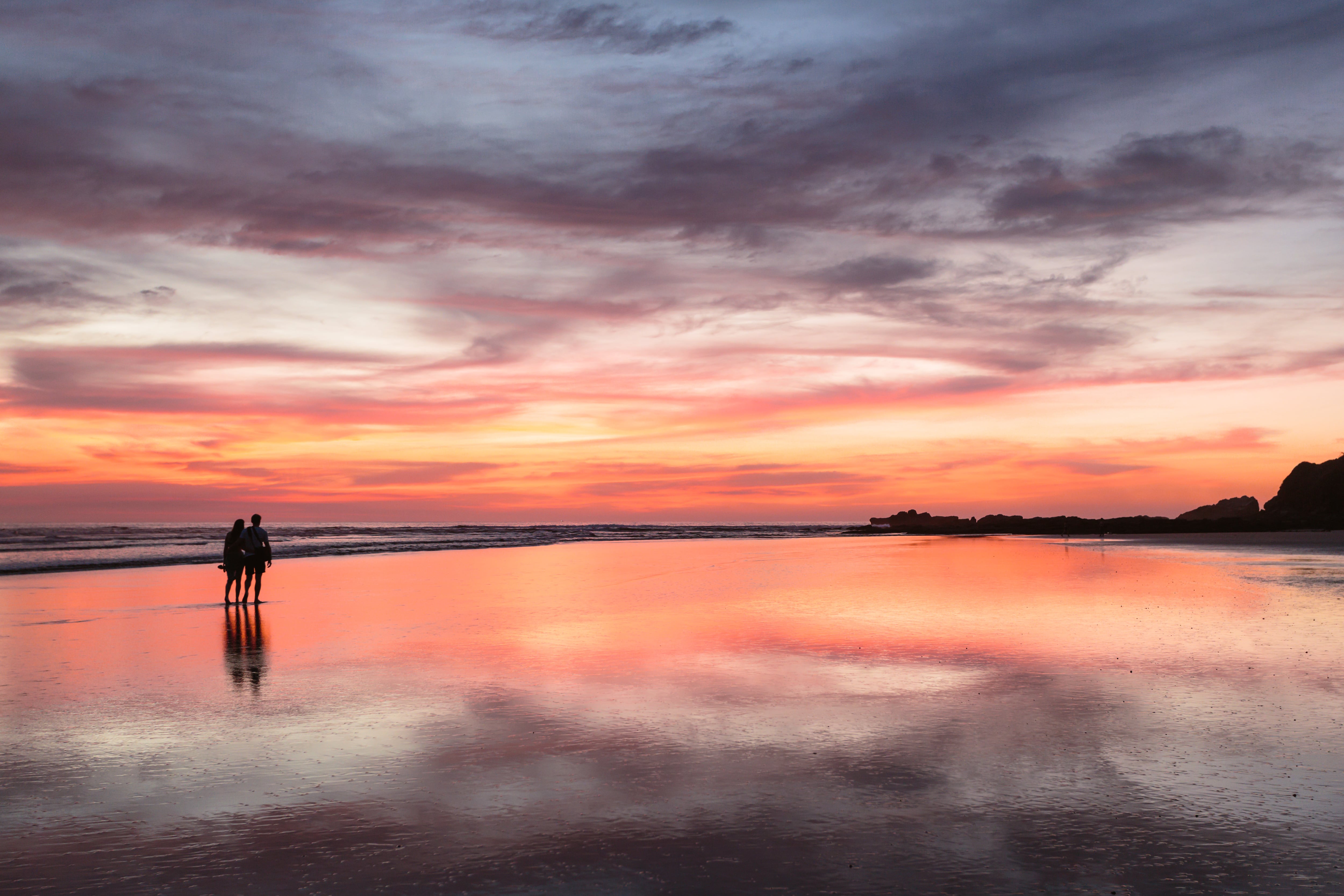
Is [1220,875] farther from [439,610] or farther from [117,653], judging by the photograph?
[439,610]

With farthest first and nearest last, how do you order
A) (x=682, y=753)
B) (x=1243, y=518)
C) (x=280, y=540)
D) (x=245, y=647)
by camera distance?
(x=1243, y=518) < (x=280, y=540) < (x=245, y=647) < (x=682, y=753)

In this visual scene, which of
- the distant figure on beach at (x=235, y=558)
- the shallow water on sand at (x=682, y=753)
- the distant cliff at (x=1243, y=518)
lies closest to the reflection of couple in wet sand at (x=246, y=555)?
the distant figure on beach at (x=235, y=558)

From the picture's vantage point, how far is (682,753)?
8023 mm

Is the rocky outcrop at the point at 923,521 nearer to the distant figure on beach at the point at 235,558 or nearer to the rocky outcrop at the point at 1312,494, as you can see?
the rocky outcrop at the point at 1312,494

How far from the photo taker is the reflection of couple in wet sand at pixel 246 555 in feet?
69.6

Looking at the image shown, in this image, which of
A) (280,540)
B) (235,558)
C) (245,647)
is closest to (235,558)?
(235,558)

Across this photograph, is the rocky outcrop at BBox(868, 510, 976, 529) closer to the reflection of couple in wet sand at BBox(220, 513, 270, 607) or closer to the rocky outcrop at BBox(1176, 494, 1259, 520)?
the rocky outcrop at BBox(1176, 494, 1259, 520)

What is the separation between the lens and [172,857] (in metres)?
5.80

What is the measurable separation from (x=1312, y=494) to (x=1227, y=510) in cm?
1512

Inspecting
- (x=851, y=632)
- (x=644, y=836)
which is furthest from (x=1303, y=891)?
(x=851, y=632)

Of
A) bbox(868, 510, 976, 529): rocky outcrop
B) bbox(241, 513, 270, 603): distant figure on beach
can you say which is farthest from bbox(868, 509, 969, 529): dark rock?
bbox(241, 513, 270, 603): distant figure on beach

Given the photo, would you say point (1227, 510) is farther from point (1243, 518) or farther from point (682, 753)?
point (682, 753)

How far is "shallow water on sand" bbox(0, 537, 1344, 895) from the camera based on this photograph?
5578 millimetres

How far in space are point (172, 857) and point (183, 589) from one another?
22.5 meters
